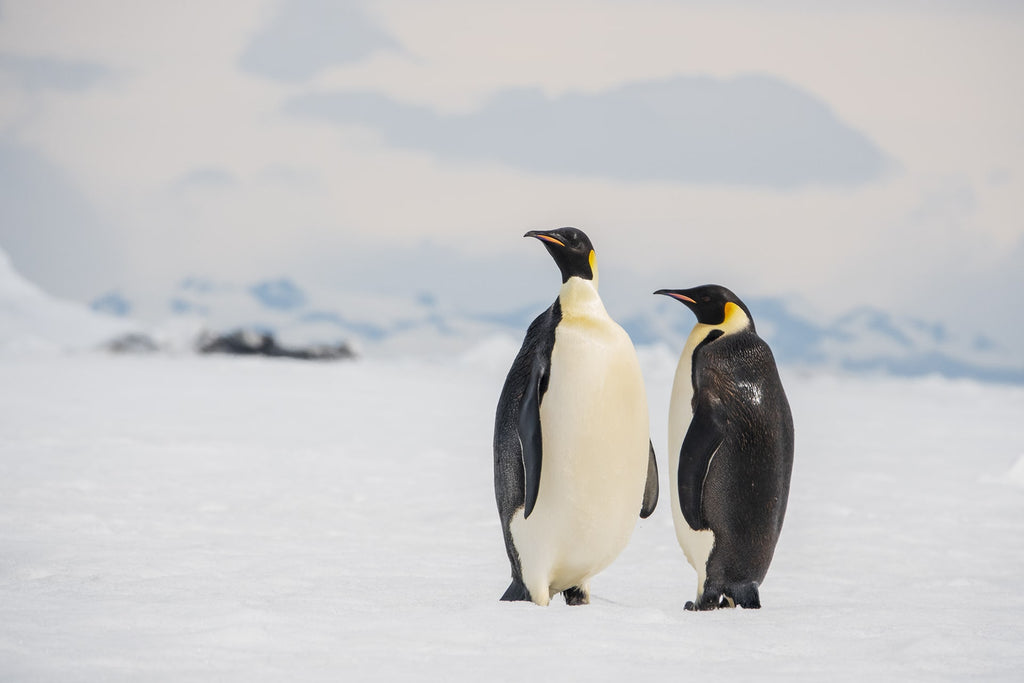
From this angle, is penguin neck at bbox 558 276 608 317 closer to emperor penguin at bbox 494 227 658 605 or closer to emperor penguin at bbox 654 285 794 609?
emperor penguin at bbox 494 227 658 605

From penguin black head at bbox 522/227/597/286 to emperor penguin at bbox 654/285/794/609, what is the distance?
0.62m

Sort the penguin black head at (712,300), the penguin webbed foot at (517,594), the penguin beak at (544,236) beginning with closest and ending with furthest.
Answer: the penguin beak at (544,236) → the penguin webbed foot at (517,594) → the penguin black head at (712,300)

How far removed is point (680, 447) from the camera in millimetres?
4086

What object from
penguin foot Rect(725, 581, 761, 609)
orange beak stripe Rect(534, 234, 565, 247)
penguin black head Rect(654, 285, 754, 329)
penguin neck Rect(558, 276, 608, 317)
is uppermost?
orange beak stripe Rect(534, 234, 565, 247)

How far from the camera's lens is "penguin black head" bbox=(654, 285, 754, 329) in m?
4.13

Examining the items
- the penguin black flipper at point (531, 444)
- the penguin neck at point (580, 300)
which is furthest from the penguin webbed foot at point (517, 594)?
the penguin neck at point (580, 300)

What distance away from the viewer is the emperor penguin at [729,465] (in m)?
3.93

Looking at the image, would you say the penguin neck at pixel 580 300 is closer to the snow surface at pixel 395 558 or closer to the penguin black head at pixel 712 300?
the penguin black head at pixel 712 300

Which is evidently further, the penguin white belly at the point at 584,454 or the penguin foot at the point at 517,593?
the penguin foot at the point at 517,593

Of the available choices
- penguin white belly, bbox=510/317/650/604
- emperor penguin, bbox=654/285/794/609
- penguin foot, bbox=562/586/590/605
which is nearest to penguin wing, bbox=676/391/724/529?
emperor penguin, bbox=654/285/794/609

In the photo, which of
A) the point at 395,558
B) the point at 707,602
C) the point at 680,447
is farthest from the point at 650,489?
the point at 395,558

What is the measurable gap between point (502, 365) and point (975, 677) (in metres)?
16.5

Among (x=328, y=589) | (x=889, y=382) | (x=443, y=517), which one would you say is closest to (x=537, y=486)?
(x=328, y=589)

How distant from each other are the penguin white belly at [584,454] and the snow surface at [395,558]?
0.27 meters
